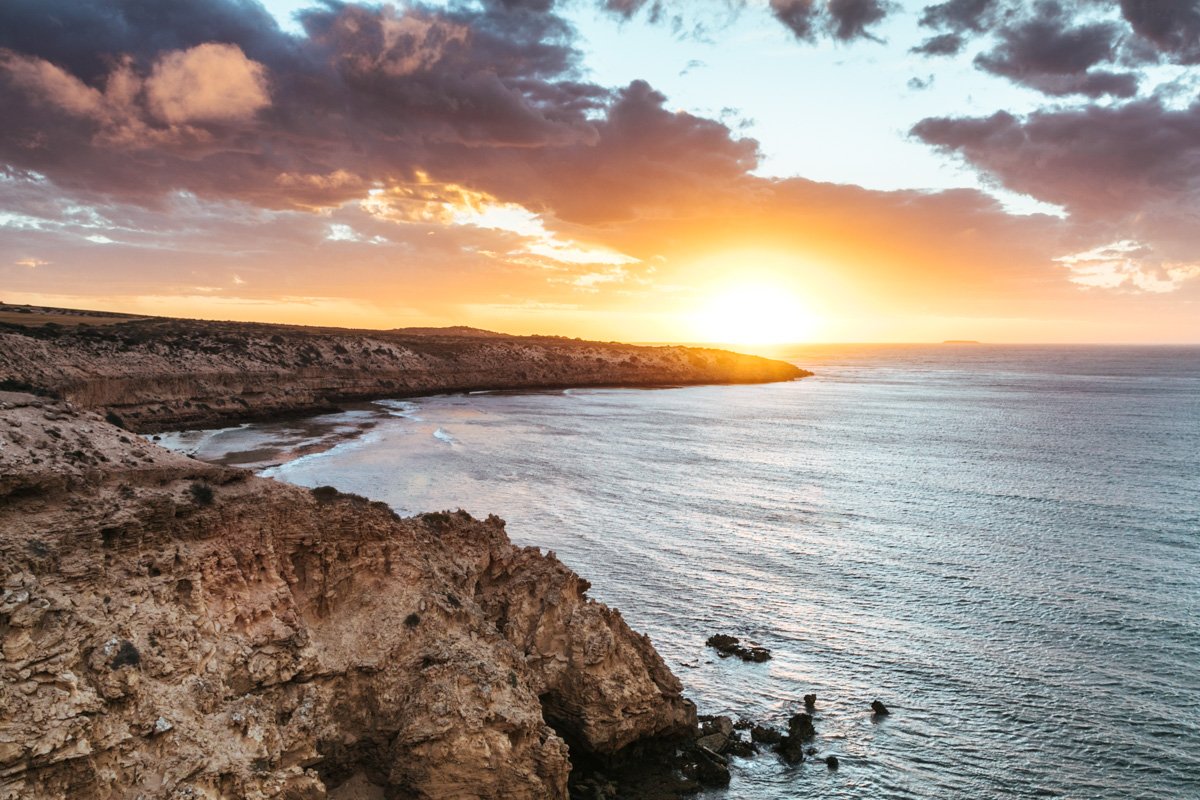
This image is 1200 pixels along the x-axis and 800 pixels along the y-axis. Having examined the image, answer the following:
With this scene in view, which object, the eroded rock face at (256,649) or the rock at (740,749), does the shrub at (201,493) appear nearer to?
the eroded rock face at (256,649)

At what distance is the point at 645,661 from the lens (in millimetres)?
20203

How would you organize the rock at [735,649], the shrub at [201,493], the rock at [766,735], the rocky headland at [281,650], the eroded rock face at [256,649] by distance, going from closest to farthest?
the eroded rock face at [256,649] → the rocky headland at [281,650] → the shrub at [201,493] → the rock at [766,735] → the rock at [735,649]

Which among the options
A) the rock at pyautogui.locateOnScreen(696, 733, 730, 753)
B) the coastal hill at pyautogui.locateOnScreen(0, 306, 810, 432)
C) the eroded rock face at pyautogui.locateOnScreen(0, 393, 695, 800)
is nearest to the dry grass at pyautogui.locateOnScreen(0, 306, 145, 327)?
the coastal hill at pyautogui.locateOnScreen(0, 306, 810, 432)

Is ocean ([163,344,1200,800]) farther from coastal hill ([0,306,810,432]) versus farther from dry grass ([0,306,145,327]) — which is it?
dry grass ([0,306,145,327])

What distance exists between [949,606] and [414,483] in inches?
1437

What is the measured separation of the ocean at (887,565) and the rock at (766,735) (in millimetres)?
1022

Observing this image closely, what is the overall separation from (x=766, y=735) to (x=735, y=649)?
570cm

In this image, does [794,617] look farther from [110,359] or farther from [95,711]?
[110,359]

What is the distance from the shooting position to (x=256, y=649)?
1405 centimetres

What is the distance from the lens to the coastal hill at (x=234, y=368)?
76.1m

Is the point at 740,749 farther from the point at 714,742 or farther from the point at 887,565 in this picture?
the point at 887,565

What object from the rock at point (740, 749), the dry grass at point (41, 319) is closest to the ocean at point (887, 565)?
the rock at point (740, 749)

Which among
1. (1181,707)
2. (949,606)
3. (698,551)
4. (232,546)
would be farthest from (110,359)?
(1181,707)

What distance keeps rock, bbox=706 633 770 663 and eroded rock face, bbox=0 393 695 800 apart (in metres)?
8.21
